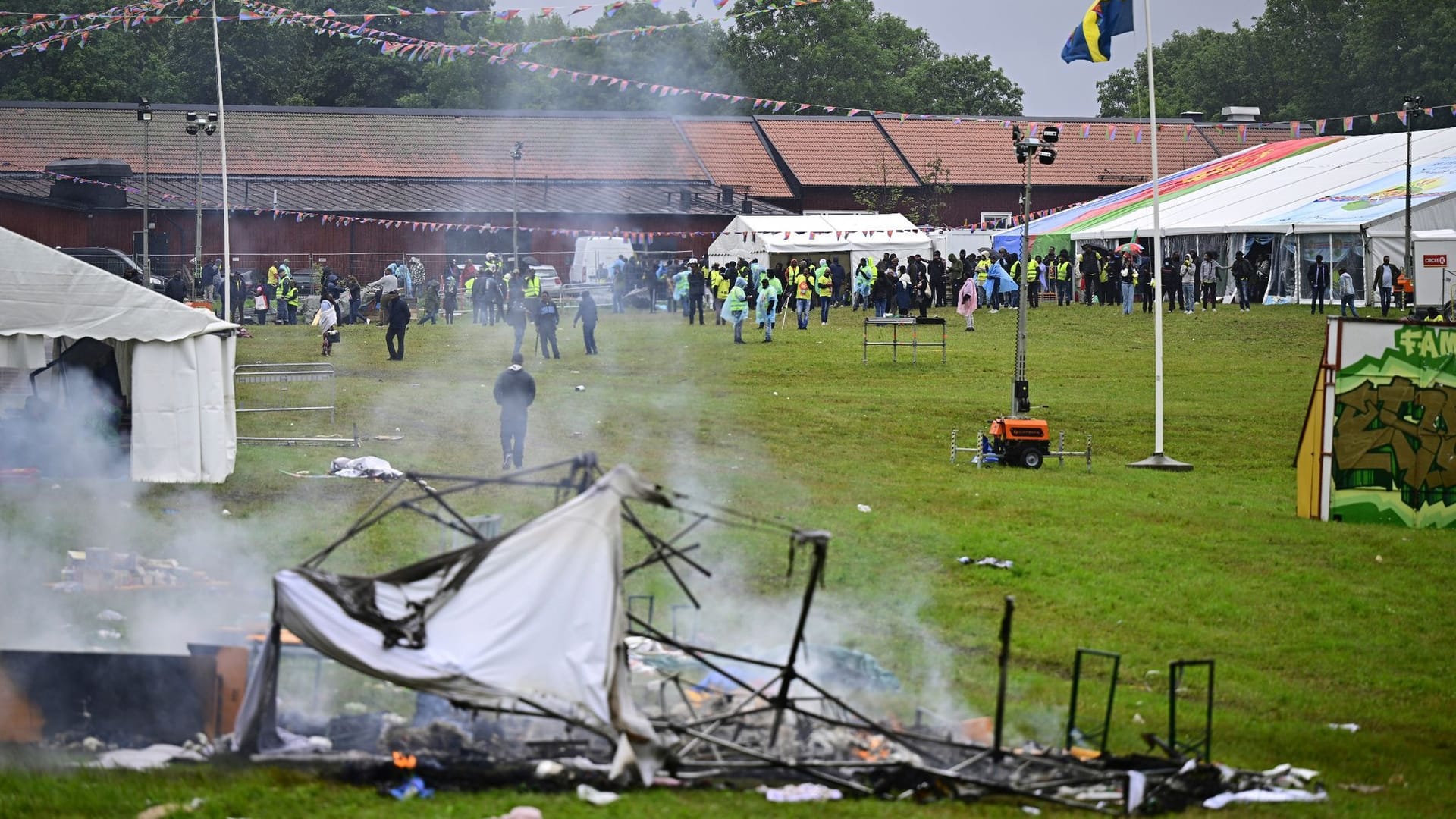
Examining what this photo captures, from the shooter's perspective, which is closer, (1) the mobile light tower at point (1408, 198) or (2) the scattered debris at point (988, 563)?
(2) the scattered debris at point (988, 563)

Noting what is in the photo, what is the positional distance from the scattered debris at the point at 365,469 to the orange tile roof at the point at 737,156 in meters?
44.7

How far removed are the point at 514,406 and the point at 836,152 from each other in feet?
160

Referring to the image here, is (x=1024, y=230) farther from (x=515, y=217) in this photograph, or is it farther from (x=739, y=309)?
(x=515, y=217)

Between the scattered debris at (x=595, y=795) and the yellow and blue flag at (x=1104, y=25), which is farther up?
the yellow and blue flag at (x=1104, y=25)

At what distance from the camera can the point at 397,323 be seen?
31.5 m

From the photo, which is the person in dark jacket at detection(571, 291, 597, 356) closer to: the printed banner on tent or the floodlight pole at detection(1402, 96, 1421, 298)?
the floodlight pole at detection(1402, 96, 1421, 298)

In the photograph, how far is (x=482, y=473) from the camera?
1927 cm

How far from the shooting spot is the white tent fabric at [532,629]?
31.2 ft

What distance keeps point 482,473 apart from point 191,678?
895 cm

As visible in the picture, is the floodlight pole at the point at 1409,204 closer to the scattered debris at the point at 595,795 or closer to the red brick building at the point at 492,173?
the red brick building at the point at 492,173

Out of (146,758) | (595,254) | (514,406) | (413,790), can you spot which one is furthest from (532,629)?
(595,254)

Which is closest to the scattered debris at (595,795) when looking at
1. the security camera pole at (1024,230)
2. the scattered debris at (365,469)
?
the scattered debris at (365,469)

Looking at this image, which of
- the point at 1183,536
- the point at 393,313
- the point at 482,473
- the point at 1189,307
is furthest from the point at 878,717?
the point at 1189,307

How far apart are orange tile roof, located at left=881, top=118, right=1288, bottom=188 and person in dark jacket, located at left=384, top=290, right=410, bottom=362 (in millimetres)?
37342
